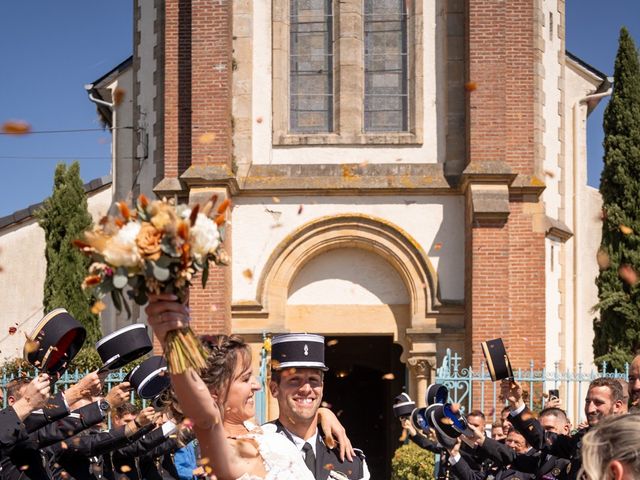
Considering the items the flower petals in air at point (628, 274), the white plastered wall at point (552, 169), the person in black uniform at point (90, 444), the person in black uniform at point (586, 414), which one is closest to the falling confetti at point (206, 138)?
the white plastered wall at point (552, 169)

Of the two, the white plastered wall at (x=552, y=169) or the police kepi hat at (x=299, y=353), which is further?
the white plastered wall at (x=552, y=169)

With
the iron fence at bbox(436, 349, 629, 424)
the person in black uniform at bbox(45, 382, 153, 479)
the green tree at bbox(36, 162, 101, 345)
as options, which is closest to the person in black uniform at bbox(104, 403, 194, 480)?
the person in black uniform at bbox(45, 382, 153, 479)

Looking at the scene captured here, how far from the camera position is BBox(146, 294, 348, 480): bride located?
3770mm

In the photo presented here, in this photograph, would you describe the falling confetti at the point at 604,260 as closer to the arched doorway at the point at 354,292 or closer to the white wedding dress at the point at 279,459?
the arched doorway at the point at 354,292

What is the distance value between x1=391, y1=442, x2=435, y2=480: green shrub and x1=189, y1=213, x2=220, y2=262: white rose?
11902 millimetres

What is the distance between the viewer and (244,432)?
5195 millimetres

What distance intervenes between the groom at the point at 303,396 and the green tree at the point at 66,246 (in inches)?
620

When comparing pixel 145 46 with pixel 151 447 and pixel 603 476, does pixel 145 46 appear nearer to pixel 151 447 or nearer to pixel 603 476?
pixel 151 447

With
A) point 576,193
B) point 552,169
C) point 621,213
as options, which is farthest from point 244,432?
point 576,193

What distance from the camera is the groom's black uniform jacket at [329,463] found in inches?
211

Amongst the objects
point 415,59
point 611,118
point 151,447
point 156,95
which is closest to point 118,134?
point 156,95

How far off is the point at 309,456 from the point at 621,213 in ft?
51.2

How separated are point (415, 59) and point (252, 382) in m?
13.8

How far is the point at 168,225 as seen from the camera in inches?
146
